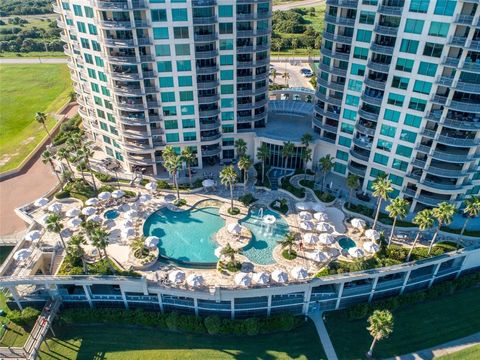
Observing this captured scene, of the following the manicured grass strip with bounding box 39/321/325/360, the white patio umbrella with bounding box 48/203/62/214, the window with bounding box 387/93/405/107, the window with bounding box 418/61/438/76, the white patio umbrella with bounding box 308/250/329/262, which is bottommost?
the manicured grass strip with bounding box 39/321/325/360

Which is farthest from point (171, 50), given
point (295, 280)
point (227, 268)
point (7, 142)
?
point (7, 142)

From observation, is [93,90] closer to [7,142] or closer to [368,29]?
[7,142]

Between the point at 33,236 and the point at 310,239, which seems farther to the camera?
the point at 33,236

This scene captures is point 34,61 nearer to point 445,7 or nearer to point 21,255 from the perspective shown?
point 21,255

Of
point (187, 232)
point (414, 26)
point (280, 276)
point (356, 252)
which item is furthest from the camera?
point (187, 232)

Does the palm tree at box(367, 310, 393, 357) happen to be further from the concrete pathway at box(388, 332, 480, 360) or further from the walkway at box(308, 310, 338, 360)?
the concrete pathway at box(388, 332, 480, 360)

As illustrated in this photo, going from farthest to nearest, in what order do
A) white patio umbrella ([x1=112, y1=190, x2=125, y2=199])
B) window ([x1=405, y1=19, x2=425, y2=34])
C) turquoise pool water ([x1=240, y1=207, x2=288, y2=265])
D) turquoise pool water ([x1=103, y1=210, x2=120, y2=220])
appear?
white patio umbrella ([x1=112, y1=190, x2=125, y2=199]) < turquoise pool water ([x1=103, y1=210, x2=120, y2=220]) < turquoise pool water ([x1=240, y1=207, x2=288, y2=265]) < window ([x1=405, y1=19, x2=425, y2=34])

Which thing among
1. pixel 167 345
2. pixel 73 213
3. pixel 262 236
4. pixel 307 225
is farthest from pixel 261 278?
pixel 73 213

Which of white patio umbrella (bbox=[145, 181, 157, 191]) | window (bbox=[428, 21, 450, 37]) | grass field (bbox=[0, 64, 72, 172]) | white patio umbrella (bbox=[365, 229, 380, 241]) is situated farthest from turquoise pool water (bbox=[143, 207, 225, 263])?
grass field (bbox=[0, 64, 72, 172])
